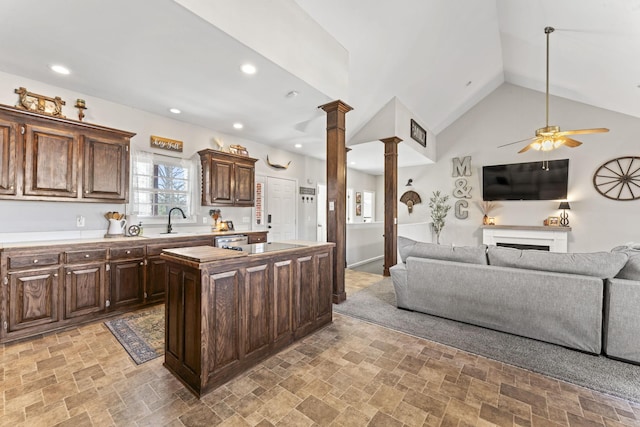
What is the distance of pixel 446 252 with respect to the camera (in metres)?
3.10

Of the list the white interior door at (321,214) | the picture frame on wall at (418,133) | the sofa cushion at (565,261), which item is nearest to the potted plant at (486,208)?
the picture frame on wall at (418,133)

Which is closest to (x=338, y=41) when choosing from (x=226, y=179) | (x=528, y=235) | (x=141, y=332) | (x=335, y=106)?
(x=335, y=106)

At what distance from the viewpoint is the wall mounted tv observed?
5809mm

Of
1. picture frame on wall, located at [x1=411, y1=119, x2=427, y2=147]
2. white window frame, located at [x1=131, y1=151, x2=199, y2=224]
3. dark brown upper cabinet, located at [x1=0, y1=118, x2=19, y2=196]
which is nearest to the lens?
dark brown upper cabinet, located at [x1=0, y1=118, x2=19, y2=196]

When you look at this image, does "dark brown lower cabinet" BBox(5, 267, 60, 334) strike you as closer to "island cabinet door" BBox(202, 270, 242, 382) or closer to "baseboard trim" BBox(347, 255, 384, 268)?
"island cabinet door" BBox(202, 270, 242, 382)

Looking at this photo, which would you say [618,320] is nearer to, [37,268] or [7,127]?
[37,268]

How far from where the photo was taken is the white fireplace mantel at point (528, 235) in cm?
561

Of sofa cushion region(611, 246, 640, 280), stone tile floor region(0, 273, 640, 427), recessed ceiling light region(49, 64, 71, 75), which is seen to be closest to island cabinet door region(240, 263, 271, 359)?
stone tile floor region(0, 273, 640, 427)

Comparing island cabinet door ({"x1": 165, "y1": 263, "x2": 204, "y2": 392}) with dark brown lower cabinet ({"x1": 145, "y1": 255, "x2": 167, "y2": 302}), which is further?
dark brown lower cabinet ({"x1": 145, "y1": 255, "x2": 167, "y2": 302})

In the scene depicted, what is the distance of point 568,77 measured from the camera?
16.5 feet

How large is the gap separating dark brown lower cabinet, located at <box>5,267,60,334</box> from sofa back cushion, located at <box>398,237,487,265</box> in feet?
12.6

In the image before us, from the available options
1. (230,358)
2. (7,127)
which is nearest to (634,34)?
(230,358)

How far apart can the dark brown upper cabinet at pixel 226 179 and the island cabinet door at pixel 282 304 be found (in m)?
2.50

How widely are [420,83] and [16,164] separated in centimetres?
576
